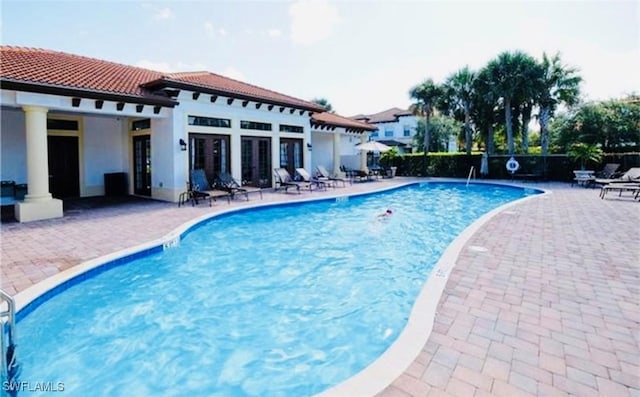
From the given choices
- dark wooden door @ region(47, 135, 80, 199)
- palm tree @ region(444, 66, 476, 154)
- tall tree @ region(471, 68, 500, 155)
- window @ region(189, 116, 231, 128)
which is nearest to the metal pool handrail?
window @ region(189, 116, 231, 128)

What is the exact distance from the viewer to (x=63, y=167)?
13.3 m

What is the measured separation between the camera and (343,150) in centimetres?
2733

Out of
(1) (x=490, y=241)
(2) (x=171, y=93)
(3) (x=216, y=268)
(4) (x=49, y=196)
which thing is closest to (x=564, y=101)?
(1) (x=490, y=241)

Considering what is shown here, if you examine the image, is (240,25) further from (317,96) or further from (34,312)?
(317,96)

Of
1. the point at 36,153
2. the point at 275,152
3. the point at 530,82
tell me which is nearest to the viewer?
the point at 36,153

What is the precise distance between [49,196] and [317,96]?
44027 mm

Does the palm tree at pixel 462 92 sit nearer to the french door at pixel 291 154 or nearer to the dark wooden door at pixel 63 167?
the french door at pixel 291 154

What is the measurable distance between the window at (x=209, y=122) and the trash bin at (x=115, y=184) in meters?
4.05

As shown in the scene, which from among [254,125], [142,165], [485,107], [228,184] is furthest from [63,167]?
[485,107]

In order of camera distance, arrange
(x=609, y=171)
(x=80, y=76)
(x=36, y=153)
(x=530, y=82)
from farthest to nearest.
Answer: (x=530, y=82)
(x=609, y=171)
(x=80, y=76)
(x=36, y=153)

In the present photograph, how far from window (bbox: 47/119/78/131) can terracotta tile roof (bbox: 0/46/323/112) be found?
6.84ft

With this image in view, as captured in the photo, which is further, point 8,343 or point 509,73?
point 509,73

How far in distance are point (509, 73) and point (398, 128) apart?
23.3 metres

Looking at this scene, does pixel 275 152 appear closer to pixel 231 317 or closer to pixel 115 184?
pixel 115 184
